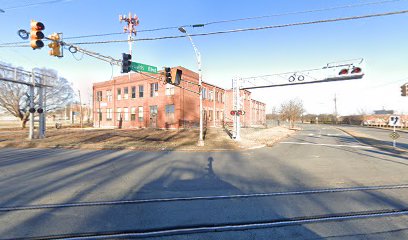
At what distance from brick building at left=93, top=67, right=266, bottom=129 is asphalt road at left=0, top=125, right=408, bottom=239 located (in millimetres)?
17283

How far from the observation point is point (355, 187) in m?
5.60

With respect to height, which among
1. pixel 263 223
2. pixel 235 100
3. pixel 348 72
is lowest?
pixel 263 223

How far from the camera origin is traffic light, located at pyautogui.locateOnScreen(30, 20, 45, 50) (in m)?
7.44

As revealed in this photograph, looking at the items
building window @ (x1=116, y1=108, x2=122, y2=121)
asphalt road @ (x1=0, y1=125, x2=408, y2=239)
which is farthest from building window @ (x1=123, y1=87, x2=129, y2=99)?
asphalt road @ (x1=0, y1=125, x2=408, y2=239)

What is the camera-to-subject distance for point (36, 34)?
7430 mm

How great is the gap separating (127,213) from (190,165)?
4.42 m

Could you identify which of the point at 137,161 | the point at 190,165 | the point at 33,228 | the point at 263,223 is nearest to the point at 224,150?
the point at 190,165

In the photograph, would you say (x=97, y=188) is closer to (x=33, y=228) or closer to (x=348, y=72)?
(x=33, y=228)

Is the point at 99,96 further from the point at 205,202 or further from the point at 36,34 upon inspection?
the point at 205,202

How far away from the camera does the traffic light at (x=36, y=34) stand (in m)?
7.44

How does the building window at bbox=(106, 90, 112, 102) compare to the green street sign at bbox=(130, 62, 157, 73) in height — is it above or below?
above

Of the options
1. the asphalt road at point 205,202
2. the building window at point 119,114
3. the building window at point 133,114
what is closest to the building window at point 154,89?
the building window at point 133,114

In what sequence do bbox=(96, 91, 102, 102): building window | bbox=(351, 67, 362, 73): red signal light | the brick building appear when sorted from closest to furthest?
bbox=(351, 67, 362, 73): red signal light
the brick building
bbox=(96, 91, 102, 102): building window

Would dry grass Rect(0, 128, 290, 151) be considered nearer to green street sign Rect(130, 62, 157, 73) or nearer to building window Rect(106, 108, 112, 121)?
green street sign Rect(130, 62, 157, 73)
